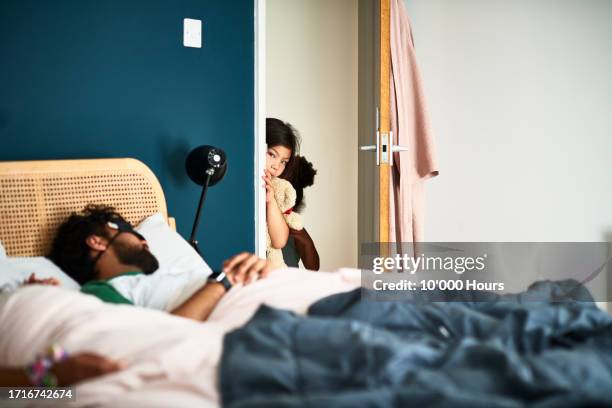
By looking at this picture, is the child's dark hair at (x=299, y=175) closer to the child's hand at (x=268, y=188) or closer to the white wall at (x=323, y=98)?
the white wall at (x=323, y=98)

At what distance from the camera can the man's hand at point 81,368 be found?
148 cm

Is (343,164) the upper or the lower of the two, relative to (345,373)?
upper

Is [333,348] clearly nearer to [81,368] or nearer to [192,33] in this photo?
[81,368]

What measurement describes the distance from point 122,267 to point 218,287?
399mm

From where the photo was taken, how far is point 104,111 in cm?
300

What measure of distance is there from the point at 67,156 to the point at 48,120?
0.16 m

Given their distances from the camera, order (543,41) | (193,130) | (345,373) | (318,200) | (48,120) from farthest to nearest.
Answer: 1. (318,200)
2. (543,41)
3. (193,130)
4. (48,120)
5. (345,373)

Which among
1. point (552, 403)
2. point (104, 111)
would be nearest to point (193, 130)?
point (104, 111)

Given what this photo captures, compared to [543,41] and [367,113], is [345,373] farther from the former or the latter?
[543,41]

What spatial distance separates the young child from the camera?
159 inches

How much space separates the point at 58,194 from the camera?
2.67m

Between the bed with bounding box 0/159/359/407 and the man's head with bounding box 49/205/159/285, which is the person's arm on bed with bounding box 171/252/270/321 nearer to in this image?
the bed with bounding box 0/159/359/407

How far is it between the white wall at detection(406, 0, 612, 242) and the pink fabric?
0.47 metres

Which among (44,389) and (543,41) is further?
(543,41)
